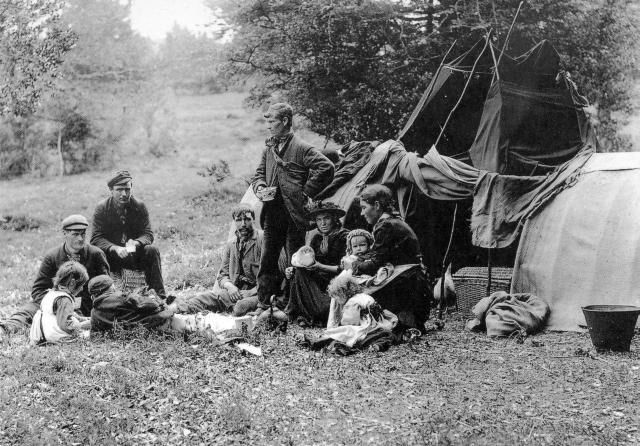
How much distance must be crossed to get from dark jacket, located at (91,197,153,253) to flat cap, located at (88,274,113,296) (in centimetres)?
157

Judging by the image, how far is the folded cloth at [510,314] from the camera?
675 centimetres

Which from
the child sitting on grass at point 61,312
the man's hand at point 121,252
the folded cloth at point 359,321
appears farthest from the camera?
the man's hand at point 121,252

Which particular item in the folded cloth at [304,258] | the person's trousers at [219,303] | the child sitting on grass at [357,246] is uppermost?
the child sitting on grass at [357,246]

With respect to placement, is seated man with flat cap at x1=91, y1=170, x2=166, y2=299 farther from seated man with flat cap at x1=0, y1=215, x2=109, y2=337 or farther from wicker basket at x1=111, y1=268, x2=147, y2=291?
seated man with flat cap at x1=0, y1=215, x2=109, y2=337

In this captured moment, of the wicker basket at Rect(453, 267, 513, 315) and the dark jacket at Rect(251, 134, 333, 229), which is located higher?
the dark jacket at Rect(251, 134, 333, 229)

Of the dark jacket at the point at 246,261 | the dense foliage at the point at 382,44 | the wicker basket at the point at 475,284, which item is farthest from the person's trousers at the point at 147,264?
the dense foliage at the point at 382,44

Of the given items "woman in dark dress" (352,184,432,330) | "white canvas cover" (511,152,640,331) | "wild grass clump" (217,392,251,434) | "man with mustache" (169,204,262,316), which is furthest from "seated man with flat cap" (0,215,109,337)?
"white canvas cover" (511,152,640,331)

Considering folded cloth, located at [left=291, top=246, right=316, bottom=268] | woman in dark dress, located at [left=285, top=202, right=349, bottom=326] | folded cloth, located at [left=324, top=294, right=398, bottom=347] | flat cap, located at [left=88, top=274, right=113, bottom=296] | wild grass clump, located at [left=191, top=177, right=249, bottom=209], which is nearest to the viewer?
folded cloth, located at [left=324, top=294, right=398, bottom=347]

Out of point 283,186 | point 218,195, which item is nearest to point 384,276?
point 283,186

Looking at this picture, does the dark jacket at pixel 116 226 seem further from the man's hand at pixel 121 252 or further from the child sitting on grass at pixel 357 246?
the child sitting on grass at pixel 357 246

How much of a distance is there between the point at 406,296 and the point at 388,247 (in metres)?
0.49

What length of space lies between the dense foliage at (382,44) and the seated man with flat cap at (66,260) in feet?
22.4

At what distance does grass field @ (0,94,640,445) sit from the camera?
4.33 m

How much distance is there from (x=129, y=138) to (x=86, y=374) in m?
20.7
